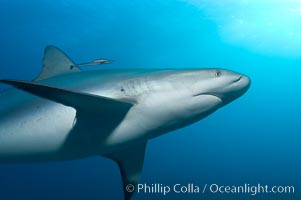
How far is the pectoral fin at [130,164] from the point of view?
13.3 ft

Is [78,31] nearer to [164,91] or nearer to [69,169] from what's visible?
[69,169]

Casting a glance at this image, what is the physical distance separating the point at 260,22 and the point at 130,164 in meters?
23.2

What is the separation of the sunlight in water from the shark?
1979 cm

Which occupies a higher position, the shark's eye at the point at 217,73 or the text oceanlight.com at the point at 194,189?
the shark's eye at the point at 217,73

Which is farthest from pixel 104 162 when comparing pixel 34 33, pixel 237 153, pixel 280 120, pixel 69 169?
pixel 237 153

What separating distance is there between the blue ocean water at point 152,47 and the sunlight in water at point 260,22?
2.9 inches

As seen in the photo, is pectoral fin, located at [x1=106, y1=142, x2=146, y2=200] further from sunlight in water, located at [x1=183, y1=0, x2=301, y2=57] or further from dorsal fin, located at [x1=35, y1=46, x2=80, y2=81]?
sunlight in water, located at [x1=183, y1=0, x2=301, y2=57]

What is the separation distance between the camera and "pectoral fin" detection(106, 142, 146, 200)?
404 centimetres

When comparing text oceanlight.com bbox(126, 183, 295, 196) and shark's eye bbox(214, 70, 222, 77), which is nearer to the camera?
shark's eye bbox(214, 70, 222, 77)

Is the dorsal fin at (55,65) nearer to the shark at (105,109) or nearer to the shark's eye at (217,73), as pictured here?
the shark at (105,109)

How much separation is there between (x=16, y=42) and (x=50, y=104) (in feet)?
97.1

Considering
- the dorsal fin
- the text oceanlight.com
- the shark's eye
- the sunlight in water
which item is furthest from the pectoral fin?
the sunlight in water

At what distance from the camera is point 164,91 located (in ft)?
9.18

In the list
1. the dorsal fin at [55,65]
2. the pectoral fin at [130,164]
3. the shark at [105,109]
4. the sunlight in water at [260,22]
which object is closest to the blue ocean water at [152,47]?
the sunlight in water at [260,22]
